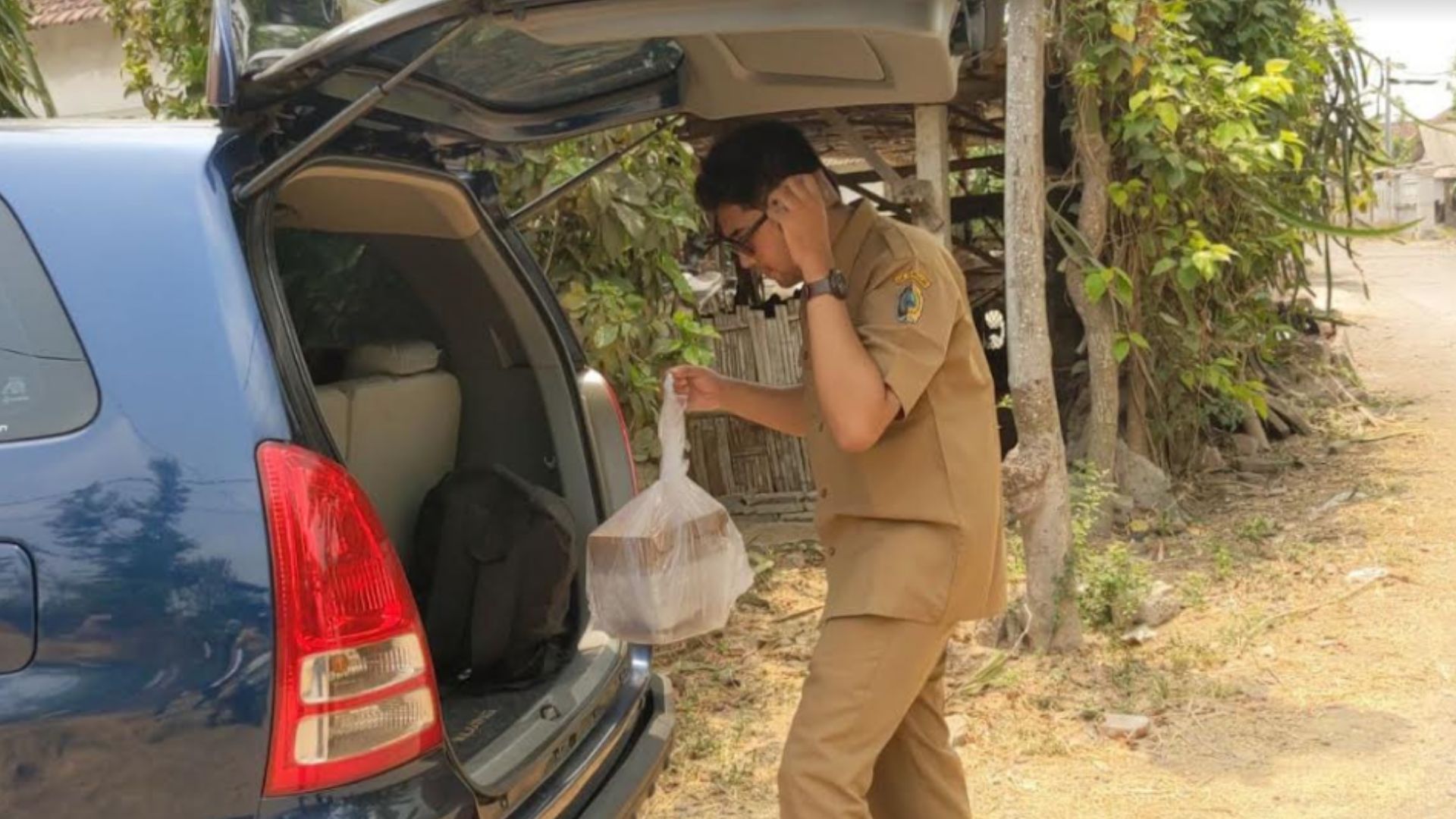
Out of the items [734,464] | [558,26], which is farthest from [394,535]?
[734,464]

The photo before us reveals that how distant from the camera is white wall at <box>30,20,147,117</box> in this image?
11.5 meters

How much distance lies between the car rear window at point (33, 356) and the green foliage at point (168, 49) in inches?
103

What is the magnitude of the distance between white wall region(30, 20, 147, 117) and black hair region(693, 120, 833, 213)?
415 inches

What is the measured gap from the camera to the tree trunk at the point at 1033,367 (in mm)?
4688

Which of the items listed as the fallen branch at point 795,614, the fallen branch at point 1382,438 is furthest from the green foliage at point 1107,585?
the fallen branch at point 1382,438

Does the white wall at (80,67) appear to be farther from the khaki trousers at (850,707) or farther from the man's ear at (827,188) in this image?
the khaki trousers at (850,707)

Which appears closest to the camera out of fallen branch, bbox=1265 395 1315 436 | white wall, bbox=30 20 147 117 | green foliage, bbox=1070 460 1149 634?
green foliage, bbox=1070 460 1149 634

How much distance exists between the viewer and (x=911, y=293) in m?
2.44

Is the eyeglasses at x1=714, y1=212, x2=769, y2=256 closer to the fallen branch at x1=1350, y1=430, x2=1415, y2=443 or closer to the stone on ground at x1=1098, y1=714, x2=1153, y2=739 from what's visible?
the stone on ground at x1=1098, y1=714, x2=1153, y2=739

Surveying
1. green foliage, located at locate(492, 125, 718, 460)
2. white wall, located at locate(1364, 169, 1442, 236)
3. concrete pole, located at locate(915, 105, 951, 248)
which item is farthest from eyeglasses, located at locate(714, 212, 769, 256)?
white wall, located at locate(1364, 169, 1442, 236)

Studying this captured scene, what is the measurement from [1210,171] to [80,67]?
992 centimetres

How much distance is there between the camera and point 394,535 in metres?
2.96

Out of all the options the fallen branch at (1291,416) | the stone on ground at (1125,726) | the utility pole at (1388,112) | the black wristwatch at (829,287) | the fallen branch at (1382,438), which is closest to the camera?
the black wristwatch at (829,287)

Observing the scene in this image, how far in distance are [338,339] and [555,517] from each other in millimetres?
779
